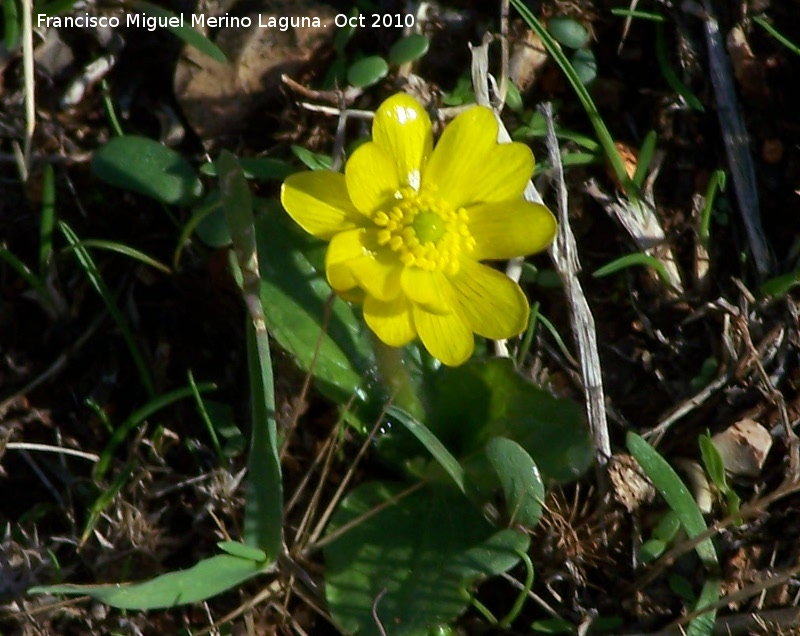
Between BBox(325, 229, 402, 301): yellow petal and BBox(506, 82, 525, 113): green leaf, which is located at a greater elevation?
BBox(506, 82, 525, 113): green leaf

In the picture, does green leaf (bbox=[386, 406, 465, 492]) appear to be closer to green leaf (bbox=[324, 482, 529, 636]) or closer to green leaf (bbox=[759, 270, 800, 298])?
green leaf (bbox=[324, 482, 529, 636])

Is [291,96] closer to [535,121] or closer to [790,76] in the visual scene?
[535,121]

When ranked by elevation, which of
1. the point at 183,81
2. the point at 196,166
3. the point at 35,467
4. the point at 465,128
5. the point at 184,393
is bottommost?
the point at 35,467

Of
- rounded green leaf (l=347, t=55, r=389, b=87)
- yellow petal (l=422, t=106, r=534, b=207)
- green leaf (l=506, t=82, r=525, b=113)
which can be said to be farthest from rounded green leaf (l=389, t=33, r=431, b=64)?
yellow petal (l=422, t=106, r=534, b=207)

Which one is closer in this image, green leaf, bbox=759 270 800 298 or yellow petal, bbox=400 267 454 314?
yellow petal, bbox=400 267 454 314

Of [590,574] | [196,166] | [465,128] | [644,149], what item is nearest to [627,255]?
[644,149]

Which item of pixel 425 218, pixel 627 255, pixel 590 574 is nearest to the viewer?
pixel 425 218

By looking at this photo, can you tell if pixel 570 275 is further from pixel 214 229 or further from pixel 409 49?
pixel 214 229
